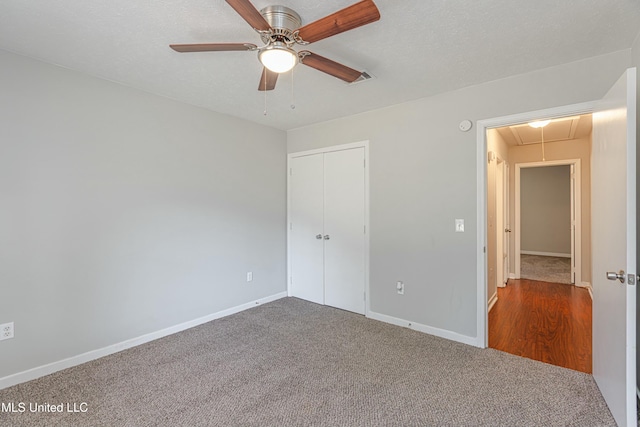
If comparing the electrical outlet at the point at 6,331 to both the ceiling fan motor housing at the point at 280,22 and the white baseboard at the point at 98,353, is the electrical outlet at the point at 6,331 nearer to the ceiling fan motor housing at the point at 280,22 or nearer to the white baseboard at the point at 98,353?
the white baseboard at the point at 98,353

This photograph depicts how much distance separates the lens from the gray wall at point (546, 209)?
7.77 metres

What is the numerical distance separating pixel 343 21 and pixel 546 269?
704 cm

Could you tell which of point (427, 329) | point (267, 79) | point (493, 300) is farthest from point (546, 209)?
point (267, 79)

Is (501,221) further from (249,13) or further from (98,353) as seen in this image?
(98,353)

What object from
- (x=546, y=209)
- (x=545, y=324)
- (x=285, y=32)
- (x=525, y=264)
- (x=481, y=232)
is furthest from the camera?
(x=546, y=209)

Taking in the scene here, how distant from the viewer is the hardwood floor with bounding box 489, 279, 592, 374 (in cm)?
264

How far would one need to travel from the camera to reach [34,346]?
7.46 ft

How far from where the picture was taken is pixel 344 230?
3.79 meters

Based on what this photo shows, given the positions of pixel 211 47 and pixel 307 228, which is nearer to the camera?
pixel 211 47

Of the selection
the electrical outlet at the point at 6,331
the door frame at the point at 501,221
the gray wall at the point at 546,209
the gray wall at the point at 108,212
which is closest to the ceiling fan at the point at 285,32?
the gray wall at the point at 108,212

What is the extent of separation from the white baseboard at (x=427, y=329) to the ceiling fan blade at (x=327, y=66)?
2516 millimetres

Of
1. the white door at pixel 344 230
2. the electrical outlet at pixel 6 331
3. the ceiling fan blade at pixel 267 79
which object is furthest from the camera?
the white door at pixel 344 230

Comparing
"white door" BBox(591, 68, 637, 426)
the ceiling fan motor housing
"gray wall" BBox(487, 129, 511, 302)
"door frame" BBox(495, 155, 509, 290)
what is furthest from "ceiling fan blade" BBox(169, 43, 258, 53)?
"door frame" BBox(495, 155, 509, 290)

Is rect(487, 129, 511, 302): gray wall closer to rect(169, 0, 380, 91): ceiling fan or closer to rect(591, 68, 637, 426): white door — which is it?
rect(591, 68, 637, 426): white door
